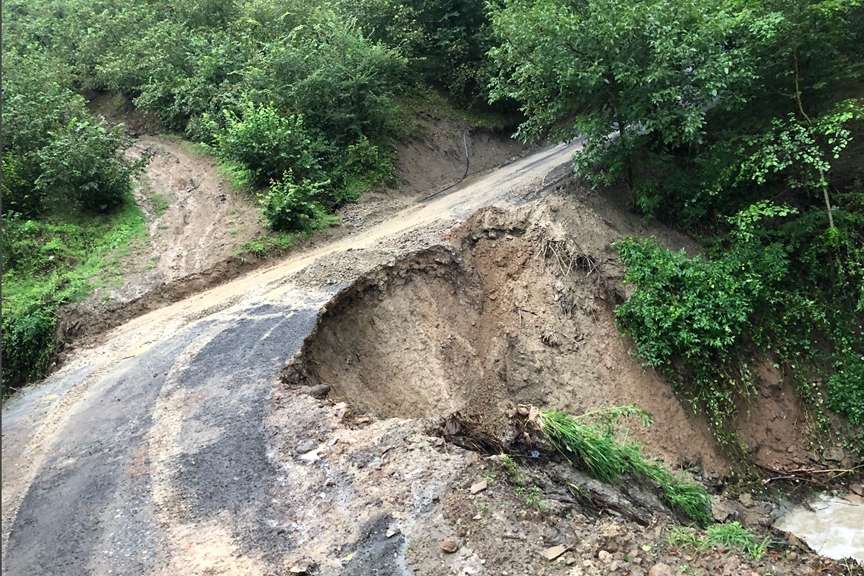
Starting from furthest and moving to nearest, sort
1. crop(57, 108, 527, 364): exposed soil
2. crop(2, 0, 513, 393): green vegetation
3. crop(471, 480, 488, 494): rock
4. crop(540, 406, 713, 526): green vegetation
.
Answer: crop(2, 0, 513, 393): green vegetation
crop(57, 108, 527, 364): exposed soil
crop(540, 406, 713, 526): green vegetation
crop(471, 480, 488, 494): rock

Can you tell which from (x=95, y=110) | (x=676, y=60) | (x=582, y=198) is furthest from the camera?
(x=95, y=110)

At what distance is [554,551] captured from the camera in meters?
4.61

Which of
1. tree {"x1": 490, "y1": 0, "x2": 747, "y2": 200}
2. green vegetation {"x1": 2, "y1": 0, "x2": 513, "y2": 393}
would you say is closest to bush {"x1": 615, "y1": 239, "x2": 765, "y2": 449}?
tree {"x1": 490, "y1": 0, "x2": 747, "y2": 200}

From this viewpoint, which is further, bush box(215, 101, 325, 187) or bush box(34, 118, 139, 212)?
bush box(215, 101, 325, 187)

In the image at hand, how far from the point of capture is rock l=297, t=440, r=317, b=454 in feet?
20.0

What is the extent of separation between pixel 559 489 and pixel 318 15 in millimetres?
17035

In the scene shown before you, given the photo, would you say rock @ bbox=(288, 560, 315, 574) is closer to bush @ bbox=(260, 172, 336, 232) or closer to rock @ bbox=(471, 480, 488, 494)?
rock @ bbox=(471, 480, 488, 494)

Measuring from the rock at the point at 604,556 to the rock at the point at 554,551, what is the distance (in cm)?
27

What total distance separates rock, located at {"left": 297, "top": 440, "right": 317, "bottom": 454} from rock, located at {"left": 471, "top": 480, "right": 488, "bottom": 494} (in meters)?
1.88

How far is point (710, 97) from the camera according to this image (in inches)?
364

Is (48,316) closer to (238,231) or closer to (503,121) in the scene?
(238,231)

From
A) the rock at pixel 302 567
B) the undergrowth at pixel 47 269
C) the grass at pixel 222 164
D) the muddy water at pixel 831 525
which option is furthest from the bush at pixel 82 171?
the muddy water at pixel 831 525

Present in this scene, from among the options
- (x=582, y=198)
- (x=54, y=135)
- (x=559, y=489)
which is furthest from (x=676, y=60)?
(x=54, y=135)

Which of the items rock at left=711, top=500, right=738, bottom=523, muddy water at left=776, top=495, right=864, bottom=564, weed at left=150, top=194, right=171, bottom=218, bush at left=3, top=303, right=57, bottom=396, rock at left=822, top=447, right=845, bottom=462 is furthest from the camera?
weed at left=150, top=194, right=171, bottom=218
